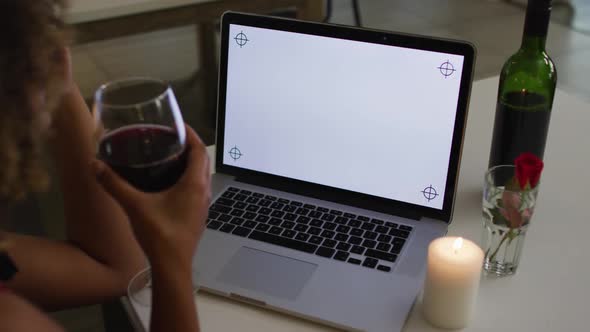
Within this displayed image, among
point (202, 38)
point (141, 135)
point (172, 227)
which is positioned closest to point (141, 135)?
point (141, 135)

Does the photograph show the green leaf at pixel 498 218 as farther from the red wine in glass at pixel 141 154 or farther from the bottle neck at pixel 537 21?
the red wine in glass at pixel 141 154

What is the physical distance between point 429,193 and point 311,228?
0.18 meters

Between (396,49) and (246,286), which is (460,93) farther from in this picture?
(246,286)

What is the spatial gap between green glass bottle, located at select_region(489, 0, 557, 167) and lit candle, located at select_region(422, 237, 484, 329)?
24 centimetres

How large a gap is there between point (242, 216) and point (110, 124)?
324 millimetres

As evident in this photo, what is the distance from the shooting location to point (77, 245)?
910 mm

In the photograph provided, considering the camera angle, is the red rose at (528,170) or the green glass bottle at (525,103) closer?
the red rose at (528,170)

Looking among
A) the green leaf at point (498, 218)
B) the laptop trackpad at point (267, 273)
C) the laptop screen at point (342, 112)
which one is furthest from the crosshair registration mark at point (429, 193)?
the laptop trackpad at point (267, 273)

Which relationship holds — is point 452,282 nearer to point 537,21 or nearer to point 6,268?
point 537,21

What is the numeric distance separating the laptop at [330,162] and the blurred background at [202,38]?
40 centimetres

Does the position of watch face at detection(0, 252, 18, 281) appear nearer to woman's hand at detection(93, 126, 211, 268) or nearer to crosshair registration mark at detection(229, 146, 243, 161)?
woman's hand at detection(93, 126, 211, 268)

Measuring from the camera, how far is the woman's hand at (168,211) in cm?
65

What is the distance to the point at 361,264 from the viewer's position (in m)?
0.83

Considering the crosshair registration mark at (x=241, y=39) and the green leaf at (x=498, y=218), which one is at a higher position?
the crosshair registration mark at (x=241, y=39)
